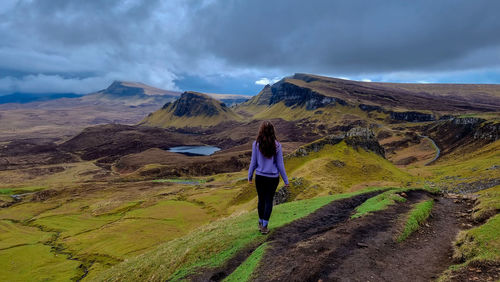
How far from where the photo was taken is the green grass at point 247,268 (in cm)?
998

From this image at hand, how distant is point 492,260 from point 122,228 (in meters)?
63.2

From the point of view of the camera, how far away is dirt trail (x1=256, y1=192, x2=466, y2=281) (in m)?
9.52

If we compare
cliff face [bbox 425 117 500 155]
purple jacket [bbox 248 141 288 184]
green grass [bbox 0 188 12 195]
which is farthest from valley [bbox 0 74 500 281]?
purple jacket [bbox 248 141 288 184]

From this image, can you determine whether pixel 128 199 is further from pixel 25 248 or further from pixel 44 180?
pixel 44 180

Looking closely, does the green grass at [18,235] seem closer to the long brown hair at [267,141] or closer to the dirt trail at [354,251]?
the dirt trail at [354,251]

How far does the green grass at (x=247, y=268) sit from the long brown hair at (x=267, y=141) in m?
4.40

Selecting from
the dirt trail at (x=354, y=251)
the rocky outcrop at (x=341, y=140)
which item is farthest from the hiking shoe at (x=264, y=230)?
the rocky outcrop at (x=341, y=140)

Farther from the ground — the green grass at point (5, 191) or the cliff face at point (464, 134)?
the cliff face at point (464, 134)

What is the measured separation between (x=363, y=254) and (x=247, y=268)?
4.91 metres

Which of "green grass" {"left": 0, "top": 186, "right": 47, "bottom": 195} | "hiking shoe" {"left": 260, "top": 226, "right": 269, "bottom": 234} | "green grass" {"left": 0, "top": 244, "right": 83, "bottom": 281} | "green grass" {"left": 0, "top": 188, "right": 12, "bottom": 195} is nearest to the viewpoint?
"hiking shoe" {"left": 260, "top": 226, "right": 269, "bottom": 234}

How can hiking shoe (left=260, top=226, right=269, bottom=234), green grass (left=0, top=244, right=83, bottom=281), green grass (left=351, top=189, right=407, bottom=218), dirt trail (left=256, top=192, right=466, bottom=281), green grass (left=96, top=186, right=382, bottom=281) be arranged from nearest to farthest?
dirt trail (left=256, top=192, right=466, bottom=281) < green grass (left=96, top=186, right=382, bottom=281) < hiking shoe (left=260, top=226, right=269, bottom=234) < green grass (left=351, top=189, right=407, bottom=218) < green grass (left=0, top=244, right=83, bottom=281)

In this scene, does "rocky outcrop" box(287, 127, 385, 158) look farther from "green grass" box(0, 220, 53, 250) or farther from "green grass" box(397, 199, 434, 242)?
"green grass" box(0, 220, 53, 250)

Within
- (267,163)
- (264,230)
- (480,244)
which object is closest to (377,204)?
(480,244)

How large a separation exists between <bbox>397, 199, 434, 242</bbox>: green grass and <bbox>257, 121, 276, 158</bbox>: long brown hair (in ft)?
25.4
